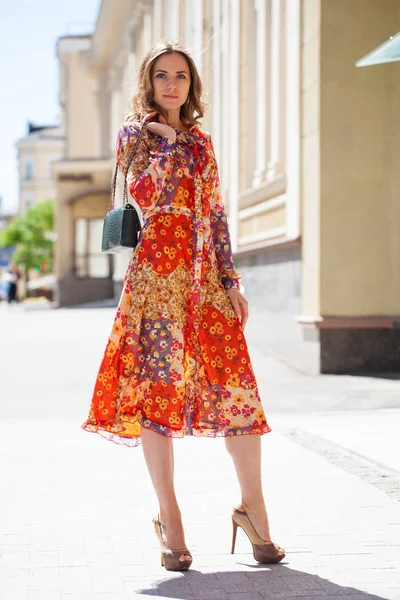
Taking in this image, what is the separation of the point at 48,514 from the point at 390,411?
4.19 meters


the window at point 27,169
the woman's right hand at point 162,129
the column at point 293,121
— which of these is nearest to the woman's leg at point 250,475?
the woman's right hand at point 162,129

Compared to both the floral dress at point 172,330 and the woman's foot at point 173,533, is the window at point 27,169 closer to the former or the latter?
the floral dress at point 172,330

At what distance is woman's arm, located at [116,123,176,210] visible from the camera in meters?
4.09

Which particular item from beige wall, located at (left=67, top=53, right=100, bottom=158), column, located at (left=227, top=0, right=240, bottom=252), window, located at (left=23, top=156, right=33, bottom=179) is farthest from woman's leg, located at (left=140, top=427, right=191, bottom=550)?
window, located at (left=23, top=156, right=33, bottom=179)

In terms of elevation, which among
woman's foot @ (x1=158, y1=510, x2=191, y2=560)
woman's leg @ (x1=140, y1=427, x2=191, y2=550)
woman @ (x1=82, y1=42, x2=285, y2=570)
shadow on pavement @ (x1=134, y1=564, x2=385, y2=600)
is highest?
woman @ (x1=82, y1=42, x2=285, y2=570)

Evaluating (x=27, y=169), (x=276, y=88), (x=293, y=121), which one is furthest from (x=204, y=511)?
→ (x=27, y=169)

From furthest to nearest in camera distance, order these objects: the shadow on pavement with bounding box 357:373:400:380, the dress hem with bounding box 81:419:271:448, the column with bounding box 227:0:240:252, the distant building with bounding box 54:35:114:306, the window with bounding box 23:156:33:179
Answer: the window with bounding box 23:156:33:179 < the distant building with bounding box 54:35:114:306 < the column with bounding box 227:0:240:252 < the shadow on pavement with bounding box 357:373:400:380 < the dress hem with bounding box 81:419:271:448

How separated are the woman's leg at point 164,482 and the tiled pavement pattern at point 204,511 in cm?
14

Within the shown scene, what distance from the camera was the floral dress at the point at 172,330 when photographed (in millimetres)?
4031

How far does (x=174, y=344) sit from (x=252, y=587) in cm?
88

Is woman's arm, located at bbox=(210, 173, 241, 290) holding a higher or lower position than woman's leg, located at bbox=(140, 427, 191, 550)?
higher

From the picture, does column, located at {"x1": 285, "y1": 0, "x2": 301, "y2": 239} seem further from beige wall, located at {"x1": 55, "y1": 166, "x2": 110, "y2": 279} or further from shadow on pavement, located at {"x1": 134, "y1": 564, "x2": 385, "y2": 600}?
beige wall, located at {"x1": 55, "y1": 166, "x2": 110, "y2": 279}

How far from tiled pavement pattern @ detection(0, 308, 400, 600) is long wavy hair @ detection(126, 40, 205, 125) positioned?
1.67 metres

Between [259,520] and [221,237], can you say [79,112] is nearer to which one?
[221,237]
